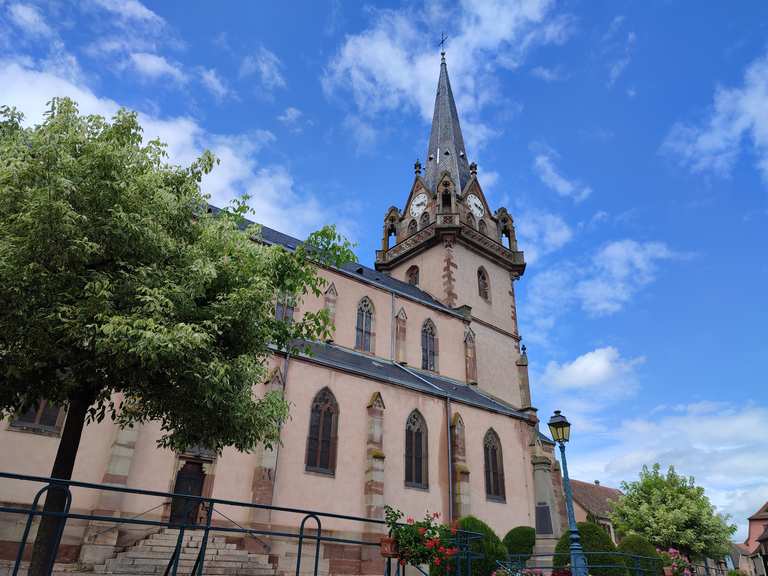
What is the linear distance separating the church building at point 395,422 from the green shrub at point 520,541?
4.04 ft

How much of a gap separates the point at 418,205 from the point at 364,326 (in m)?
13.9

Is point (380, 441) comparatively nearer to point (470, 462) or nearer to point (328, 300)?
point (470, 462)

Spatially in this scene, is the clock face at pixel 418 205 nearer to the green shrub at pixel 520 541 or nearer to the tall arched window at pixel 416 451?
the tall arched window at pixel 416 451

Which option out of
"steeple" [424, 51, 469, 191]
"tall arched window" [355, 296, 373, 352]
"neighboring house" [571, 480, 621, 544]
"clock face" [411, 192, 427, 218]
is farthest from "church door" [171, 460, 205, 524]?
"neighboring house" [571, 480, 621, 544]

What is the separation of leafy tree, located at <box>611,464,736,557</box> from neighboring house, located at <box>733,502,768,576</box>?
2148 centimetres

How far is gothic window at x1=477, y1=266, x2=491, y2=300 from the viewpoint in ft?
106

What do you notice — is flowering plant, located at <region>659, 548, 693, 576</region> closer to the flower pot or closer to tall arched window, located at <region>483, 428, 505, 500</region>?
tall arched window, located at <region>483, 428, 505, 500</region>

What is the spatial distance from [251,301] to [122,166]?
9.80ft

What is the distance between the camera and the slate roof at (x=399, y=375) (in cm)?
2008

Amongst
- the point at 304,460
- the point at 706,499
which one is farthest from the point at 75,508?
the point at 706,499

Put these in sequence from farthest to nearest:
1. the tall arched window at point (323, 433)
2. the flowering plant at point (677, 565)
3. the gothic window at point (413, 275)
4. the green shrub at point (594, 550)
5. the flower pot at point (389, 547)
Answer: the gothic window at point (413, 275) < the tall arched window at point (323, 433) < the flowering plant at point (677, 565) < the green shrub at point (594, 550) < the flower pot at point (389, 547)

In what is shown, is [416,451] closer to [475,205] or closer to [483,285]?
[483,285]

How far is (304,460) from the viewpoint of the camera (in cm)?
1747

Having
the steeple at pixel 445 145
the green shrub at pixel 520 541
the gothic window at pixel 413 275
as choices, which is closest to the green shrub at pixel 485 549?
the green shrub at pixel 520 541
